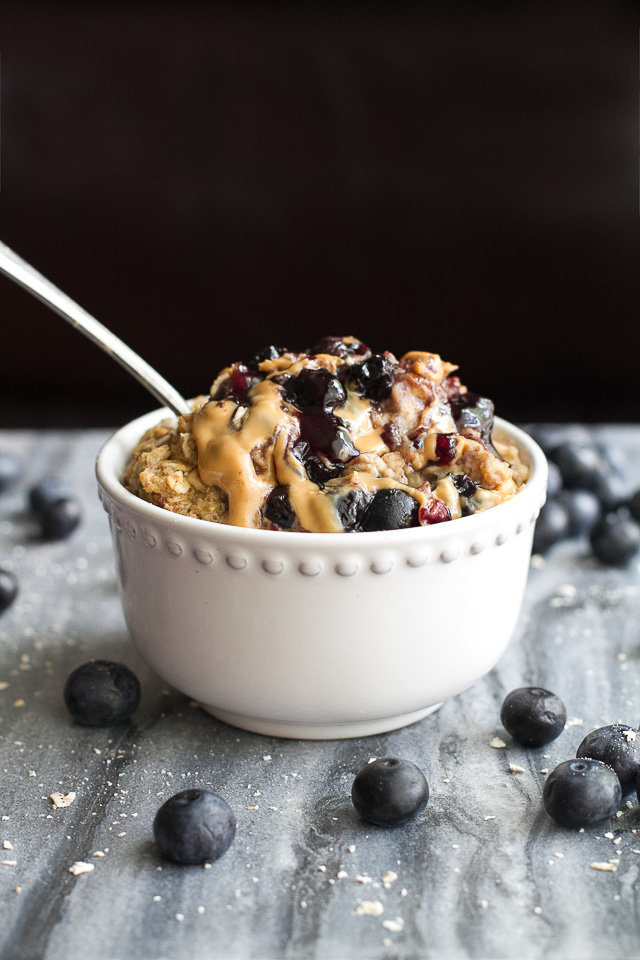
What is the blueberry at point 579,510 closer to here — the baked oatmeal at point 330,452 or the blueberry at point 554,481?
the blueberry at point 554,481

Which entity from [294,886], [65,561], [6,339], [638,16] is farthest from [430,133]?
[294,886]

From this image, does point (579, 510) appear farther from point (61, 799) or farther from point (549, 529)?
point (61, 799)

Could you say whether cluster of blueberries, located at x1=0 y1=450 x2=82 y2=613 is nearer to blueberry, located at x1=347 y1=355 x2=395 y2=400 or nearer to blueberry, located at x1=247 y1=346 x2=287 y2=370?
blueberry, located at x1=247 y1=346 x2=287 y2=370

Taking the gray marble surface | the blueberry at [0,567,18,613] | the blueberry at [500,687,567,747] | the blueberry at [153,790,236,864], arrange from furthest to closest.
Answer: the blueberry at [0,567,18,613]
the blueberry at [500,687,567,747]
the blueberry at [153,790,236,864]
the gray marble surface

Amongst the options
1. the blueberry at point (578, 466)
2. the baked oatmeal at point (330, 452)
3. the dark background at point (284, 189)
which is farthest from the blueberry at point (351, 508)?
the dark background at point (284, 189)

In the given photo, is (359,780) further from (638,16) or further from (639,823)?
(638,16)

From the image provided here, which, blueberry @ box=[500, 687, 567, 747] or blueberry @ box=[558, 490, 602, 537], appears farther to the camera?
blueberry @ box=[558, 490, 602, 537]

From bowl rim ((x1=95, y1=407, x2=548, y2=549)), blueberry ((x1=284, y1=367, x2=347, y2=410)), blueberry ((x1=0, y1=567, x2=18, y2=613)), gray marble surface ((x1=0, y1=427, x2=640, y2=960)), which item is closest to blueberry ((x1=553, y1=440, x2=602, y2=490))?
gray marble surface ((x1=0, y1=427, x2=640, y2=960))

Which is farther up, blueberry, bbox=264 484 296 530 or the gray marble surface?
blueberry, bbox=264 484 296 530
